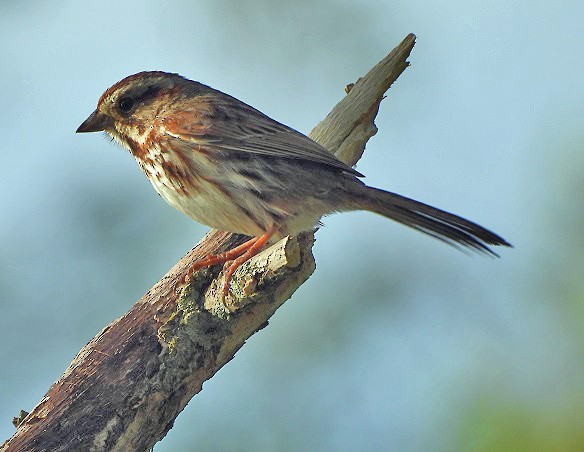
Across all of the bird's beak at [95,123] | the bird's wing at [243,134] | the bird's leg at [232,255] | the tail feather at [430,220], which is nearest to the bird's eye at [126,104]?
the bird's beak at [95,123]

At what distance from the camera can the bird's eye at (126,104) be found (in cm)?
498

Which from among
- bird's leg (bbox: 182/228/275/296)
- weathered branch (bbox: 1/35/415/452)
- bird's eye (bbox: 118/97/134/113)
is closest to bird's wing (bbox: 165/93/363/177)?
bird's eye (bbox: 118/97/134/113)

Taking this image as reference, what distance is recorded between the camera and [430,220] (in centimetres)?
423

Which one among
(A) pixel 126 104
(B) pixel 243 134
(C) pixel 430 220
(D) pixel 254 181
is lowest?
(C) pixel 430 220

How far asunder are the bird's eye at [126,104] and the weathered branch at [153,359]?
1134 mm

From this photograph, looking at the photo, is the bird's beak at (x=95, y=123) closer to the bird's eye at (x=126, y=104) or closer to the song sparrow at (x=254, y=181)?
the bird's eye at (x=126, y=104)

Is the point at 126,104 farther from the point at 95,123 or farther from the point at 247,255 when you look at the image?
the point at 247,255

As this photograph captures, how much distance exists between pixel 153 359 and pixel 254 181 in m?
1.04

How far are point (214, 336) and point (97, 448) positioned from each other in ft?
2.35

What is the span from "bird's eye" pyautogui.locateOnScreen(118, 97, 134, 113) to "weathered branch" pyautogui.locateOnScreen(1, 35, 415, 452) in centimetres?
113

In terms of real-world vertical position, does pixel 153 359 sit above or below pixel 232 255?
below

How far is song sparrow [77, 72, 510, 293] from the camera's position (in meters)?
4.26

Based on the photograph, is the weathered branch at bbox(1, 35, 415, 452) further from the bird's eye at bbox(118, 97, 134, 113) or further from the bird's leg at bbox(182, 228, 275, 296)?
the bird's eye at bbox(118, 97, 134, 113)

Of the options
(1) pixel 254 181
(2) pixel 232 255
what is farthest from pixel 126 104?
(2) pixel 232 255
